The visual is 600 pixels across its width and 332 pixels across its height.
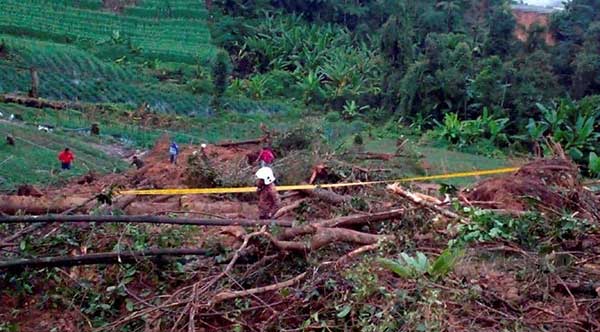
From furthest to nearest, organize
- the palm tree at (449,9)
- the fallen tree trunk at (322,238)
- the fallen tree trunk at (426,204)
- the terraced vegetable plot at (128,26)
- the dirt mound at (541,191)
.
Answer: the palm tree at (449,9)
the terraced vegetable plot at (128,26)
the dirt mound at (541,191)
the fallen tree trunk at (426,204)
the fallen tree trunk at (322,238)

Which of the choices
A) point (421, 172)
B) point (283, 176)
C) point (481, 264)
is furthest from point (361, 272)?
point (421, 172)

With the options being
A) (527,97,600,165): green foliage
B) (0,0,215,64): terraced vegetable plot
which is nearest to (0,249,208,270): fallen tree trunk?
(527,97,600,165): green foliage

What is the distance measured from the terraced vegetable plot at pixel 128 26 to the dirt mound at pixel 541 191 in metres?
21.2

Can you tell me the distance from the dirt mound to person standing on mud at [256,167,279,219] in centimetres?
142

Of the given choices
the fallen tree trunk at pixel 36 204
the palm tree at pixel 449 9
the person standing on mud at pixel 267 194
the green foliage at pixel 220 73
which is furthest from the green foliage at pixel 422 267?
the palm tree at pixel 449 9

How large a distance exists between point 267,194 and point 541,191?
6.50ft

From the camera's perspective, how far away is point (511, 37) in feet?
74.4

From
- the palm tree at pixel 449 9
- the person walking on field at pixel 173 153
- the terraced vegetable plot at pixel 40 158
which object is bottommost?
the palm tree at pixel 449 9

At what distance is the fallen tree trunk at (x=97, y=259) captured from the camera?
12.7ft

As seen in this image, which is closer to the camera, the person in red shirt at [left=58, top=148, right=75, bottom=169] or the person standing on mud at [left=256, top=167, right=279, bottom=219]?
the person standing on mud at [left=256, top=167, right=279, bottom=219]

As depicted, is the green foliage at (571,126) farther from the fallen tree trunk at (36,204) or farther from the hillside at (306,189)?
the fallen tree trunk at (36,204)

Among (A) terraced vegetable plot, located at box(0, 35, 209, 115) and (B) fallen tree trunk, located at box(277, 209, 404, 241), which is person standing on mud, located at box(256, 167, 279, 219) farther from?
(A) terraced vegetable plot, located at box(0, 35, 209, 115)

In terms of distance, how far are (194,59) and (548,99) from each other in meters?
12.4

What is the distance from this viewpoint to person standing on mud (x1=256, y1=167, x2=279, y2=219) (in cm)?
535
